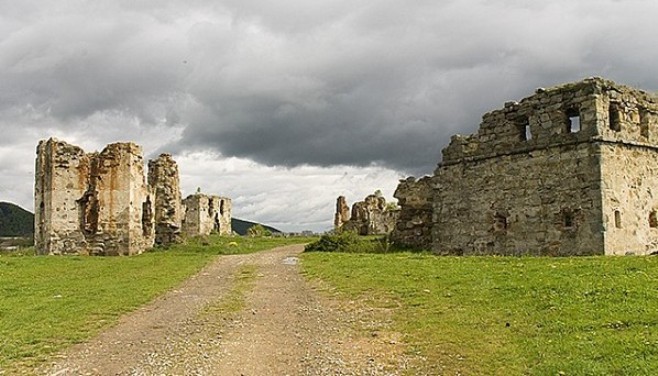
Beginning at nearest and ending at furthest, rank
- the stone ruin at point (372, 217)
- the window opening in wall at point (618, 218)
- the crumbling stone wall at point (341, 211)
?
the window opening in wall at point (618, 218) < the stone ruin at point (372, 217) < the crumbling stone wall at point (341, 211)

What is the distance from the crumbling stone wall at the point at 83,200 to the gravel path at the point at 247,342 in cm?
1465

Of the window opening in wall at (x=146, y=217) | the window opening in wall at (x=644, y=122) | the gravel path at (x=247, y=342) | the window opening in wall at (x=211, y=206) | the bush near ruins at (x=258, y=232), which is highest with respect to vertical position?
the window opening in wall at (x=644, y=122)

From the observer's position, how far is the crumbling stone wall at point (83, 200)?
2708 cm

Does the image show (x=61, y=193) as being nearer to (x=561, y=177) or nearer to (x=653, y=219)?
(x=561, y=177)

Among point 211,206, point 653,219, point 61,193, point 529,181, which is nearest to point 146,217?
point 61,193

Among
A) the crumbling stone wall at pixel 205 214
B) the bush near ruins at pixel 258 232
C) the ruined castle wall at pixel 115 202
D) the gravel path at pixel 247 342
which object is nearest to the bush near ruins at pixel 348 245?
the ruined castle wall at pixel 115 202

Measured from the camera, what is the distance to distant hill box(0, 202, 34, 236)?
7438 centimetres

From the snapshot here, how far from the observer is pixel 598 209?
18672 mm

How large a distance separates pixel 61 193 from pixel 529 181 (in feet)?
62.1

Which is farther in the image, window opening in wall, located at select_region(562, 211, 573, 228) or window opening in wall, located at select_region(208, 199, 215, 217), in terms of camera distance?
window opening in wall, located at select_region(208, 199, 215, 217)

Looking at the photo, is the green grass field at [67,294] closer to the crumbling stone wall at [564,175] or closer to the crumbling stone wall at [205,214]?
the crumbling stone wall at [564,175]

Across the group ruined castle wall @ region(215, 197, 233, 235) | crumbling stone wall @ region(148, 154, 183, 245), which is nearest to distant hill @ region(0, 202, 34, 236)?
ruined castle wall @ region(215, 197, 233, 235)

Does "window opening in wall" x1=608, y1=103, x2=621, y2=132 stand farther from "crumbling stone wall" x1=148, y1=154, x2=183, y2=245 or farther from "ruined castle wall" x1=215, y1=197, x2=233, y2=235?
"ruined castle wall" x1=215, y1=197, x2=233, y2=235

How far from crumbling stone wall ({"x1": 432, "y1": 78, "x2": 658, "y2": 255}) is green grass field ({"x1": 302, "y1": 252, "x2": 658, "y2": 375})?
3.93 meters
